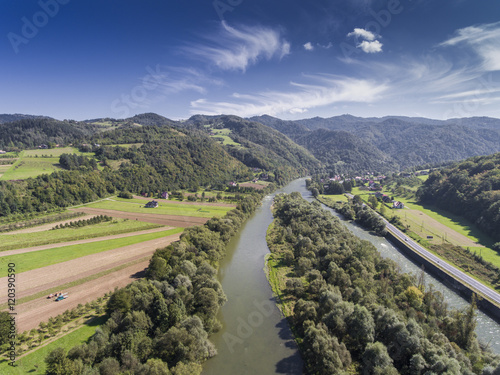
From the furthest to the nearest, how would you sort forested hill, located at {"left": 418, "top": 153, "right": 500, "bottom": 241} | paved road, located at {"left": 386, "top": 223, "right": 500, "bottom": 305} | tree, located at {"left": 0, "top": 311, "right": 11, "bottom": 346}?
forested hill, located at {"left": 418, "top": 153, "right": 500, "bottom": 241}, paved road, located at {"left": 386, "top": 223, "right": 500, "bottom": 305}, tree, located at {"left": 0, "top": 311, "right": 11, "bottom": 346}

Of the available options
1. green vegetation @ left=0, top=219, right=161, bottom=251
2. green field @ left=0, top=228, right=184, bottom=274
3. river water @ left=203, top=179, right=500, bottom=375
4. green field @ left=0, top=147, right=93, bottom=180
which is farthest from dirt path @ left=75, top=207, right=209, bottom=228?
green field @ left=0, top=147, right=93, bottom=180

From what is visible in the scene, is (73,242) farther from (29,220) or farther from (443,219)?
(443,219)

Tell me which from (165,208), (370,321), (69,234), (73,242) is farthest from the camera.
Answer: (165,208)

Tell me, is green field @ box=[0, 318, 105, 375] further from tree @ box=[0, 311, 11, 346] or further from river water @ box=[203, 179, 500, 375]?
river water @ box=[203, 179, 500, 375]

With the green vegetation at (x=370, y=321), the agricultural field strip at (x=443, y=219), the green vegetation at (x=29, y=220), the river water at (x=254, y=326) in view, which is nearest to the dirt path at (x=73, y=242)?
the green vegetation at (x=29, y=220)

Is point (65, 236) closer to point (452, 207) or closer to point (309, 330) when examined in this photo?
point (309, 330)

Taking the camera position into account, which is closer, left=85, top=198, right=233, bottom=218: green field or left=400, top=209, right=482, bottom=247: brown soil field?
left=400, top=209, right=482, bottom=247: brown soil field

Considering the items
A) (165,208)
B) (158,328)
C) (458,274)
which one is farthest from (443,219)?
(165,208)
